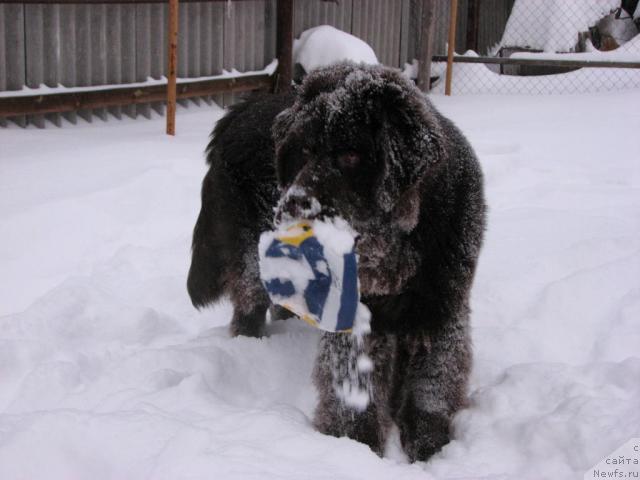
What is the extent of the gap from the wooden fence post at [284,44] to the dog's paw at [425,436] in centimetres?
729

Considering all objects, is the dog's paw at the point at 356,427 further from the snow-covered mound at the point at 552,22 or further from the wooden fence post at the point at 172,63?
the snow-covered mound at the point at 552,22

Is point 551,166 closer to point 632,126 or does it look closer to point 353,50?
point 632,126

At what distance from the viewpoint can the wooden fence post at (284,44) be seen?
9727 mm

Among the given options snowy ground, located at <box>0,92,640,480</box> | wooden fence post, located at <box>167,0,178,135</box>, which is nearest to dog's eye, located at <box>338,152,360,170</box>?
snowy ground, located at <box>0,92,640,480</box>

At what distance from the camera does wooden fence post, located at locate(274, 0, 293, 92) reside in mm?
9727

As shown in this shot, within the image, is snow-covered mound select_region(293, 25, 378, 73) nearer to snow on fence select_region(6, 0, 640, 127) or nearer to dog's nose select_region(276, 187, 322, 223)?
snow on fence select_region(6, 0, 640, 127)

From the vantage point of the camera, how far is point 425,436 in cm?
291

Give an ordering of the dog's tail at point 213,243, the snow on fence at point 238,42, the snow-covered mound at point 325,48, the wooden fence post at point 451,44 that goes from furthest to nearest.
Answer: the wooden fence post at point 451,44 < the snow-covered mound at point 325,48 < the snow on fence at point 238,42 < the dog's tail at point 213,243

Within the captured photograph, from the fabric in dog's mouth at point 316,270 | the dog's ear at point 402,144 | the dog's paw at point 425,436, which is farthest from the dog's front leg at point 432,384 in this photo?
the dog's ear at point 402,144

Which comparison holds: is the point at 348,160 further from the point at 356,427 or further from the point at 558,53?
the point at 558,53

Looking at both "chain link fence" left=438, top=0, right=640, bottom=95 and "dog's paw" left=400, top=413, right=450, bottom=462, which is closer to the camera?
"dog's paw" left=400, top=413, right=450, bottom=462

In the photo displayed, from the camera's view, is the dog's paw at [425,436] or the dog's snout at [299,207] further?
the dog's paw at [425,436]

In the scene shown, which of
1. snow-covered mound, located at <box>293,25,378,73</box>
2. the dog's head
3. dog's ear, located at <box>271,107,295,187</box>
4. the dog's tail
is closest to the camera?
the dog's head

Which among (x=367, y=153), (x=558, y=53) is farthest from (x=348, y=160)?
(x=558, y=53)
